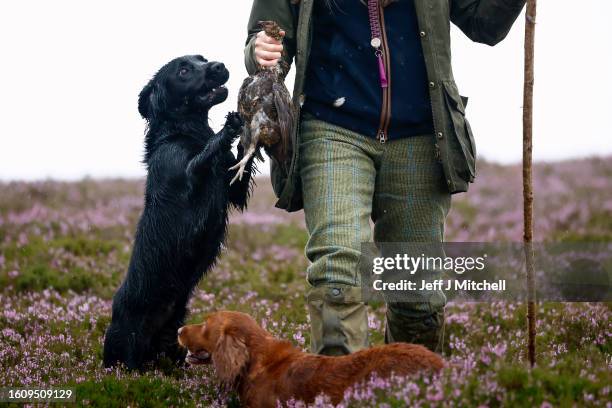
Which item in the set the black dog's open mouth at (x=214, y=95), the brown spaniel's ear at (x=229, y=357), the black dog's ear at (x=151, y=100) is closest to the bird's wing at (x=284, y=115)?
the brown spaniel's ear at (x=229, y=357)

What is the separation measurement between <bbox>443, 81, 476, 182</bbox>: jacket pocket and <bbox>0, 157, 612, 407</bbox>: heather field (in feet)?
4.30

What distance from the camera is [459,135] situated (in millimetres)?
5734

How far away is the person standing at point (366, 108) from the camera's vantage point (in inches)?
216

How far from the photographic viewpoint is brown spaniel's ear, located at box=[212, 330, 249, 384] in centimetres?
514

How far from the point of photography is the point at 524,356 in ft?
21.0

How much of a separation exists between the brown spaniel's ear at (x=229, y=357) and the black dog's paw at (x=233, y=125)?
72.5 inches

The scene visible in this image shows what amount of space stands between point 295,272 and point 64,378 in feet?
17.7

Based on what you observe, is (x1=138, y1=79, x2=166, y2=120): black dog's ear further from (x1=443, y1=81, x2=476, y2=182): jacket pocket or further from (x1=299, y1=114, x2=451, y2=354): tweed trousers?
(x1=443, y1=81, x2=476, y2=182): jacket pocket

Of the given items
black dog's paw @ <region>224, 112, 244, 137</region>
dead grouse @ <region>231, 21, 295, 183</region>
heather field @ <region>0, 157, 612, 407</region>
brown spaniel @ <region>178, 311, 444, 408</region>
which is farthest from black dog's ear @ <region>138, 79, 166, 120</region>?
brown spaniel @ <region>178, 311, 444, 408</region>

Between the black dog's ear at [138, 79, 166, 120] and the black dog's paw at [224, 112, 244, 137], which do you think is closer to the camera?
the black dog's paw at [224, 112, 244, 137]

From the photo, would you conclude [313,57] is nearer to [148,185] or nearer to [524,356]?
[148,185]

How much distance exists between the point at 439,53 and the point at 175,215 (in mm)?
2637

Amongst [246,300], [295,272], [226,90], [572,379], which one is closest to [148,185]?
[226,90]

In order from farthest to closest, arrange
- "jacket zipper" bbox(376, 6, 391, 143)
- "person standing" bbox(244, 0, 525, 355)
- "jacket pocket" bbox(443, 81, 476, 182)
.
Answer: "jacket pocket" bbox(443, 81, 476, 182)
"jacket zipper" bbox(376, 6, 391, 143)
"person standing" bbox(244, 0, 525, 355)
